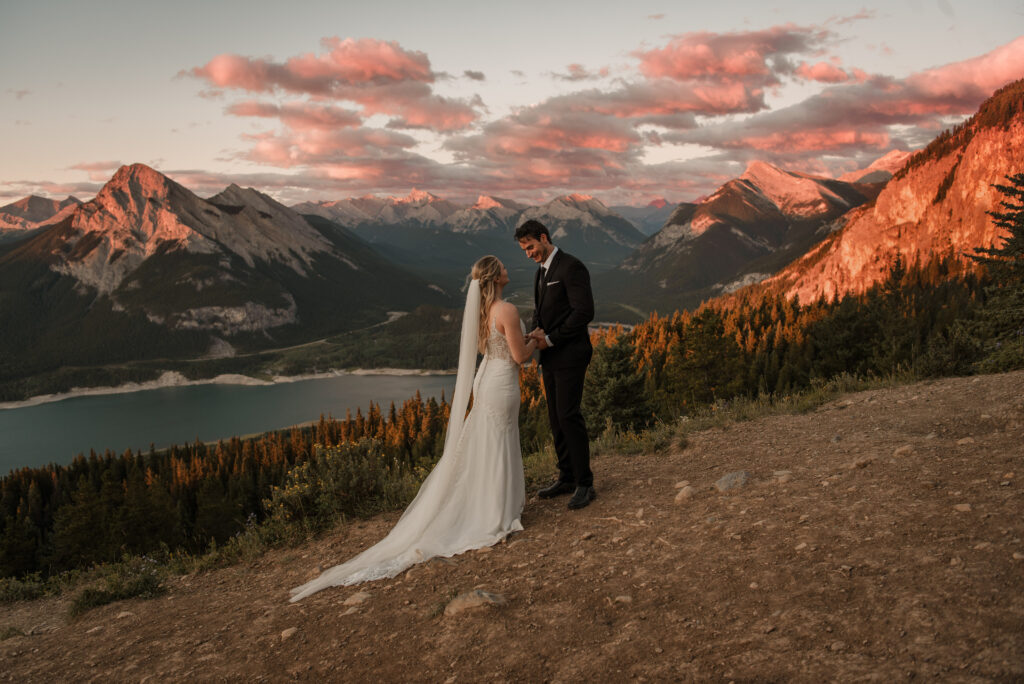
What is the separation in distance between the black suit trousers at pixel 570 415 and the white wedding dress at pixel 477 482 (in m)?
0.55

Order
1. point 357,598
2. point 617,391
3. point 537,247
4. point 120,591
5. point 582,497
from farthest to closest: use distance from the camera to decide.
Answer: point 617,391 → point 120,591 → point 582,497 → point 537,247 → point 357,598

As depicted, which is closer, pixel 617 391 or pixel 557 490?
pixel 557 490

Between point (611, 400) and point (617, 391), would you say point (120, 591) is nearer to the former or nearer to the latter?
point (611, 400)

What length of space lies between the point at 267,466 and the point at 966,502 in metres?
97.3

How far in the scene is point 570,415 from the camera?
27.8 feet

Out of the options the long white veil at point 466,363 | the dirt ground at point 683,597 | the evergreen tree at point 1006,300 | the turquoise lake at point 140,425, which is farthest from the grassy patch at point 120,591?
the turquoise lake at point 140,425

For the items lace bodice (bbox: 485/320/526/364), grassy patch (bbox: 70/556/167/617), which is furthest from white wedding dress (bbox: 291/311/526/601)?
grassy patch (bbox: 70/556/167/617)

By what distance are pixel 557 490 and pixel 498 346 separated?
267 centimetres

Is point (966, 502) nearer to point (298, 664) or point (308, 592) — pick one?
point (298, 664)

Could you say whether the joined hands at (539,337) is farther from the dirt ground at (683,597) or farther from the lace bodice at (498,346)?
the dirt ground at (683,597)

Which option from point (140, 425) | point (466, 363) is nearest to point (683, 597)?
point (466, 363)

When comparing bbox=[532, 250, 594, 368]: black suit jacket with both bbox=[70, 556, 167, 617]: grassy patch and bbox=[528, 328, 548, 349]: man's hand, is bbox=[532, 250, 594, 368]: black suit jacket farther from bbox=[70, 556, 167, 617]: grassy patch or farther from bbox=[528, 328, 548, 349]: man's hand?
bbox=[70, 556, 167, 617]: grassy patch

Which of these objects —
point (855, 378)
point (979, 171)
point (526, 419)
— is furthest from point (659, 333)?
point (979, 171)

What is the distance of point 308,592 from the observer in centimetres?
740
